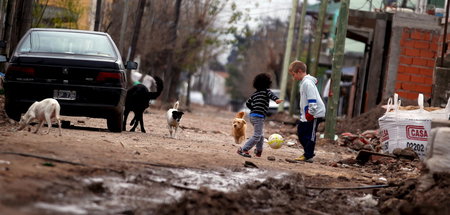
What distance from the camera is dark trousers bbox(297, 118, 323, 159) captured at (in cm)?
1209

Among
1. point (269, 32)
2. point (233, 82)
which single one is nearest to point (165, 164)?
point (269, 32)

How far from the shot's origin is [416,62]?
904 inches

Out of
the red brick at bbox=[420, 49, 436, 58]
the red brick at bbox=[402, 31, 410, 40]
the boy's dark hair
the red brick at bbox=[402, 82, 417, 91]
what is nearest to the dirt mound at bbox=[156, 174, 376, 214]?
the boy's dark hair

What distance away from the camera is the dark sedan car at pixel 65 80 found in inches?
488

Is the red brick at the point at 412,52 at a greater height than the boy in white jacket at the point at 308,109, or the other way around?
the red brick at the point at 412,52

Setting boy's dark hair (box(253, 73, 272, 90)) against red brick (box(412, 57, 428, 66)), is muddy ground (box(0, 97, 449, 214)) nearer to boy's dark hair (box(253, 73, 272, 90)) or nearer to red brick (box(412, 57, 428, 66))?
boy's dark hair (box(253, 73, 272, 90))

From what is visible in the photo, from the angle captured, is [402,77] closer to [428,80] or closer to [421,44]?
[428,80]

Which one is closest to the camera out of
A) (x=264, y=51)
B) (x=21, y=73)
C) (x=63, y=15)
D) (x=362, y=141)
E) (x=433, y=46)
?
(x=21, y=73)

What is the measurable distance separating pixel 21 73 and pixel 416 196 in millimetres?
7000

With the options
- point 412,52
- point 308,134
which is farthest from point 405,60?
point 308,134

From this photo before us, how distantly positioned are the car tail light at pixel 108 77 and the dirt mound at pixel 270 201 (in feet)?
15.1

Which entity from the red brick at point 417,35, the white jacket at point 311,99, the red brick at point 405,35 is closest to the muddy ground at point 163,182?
the white jacket at point 311,99

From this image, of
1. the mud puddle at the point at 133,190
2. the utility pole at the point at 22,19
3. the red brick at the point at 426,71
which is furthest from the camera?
the red brick at the point at 426,71

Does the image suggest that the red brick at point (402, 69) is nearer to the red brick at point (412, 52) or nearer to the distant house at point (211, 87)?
the red brick at point (412, 52)
